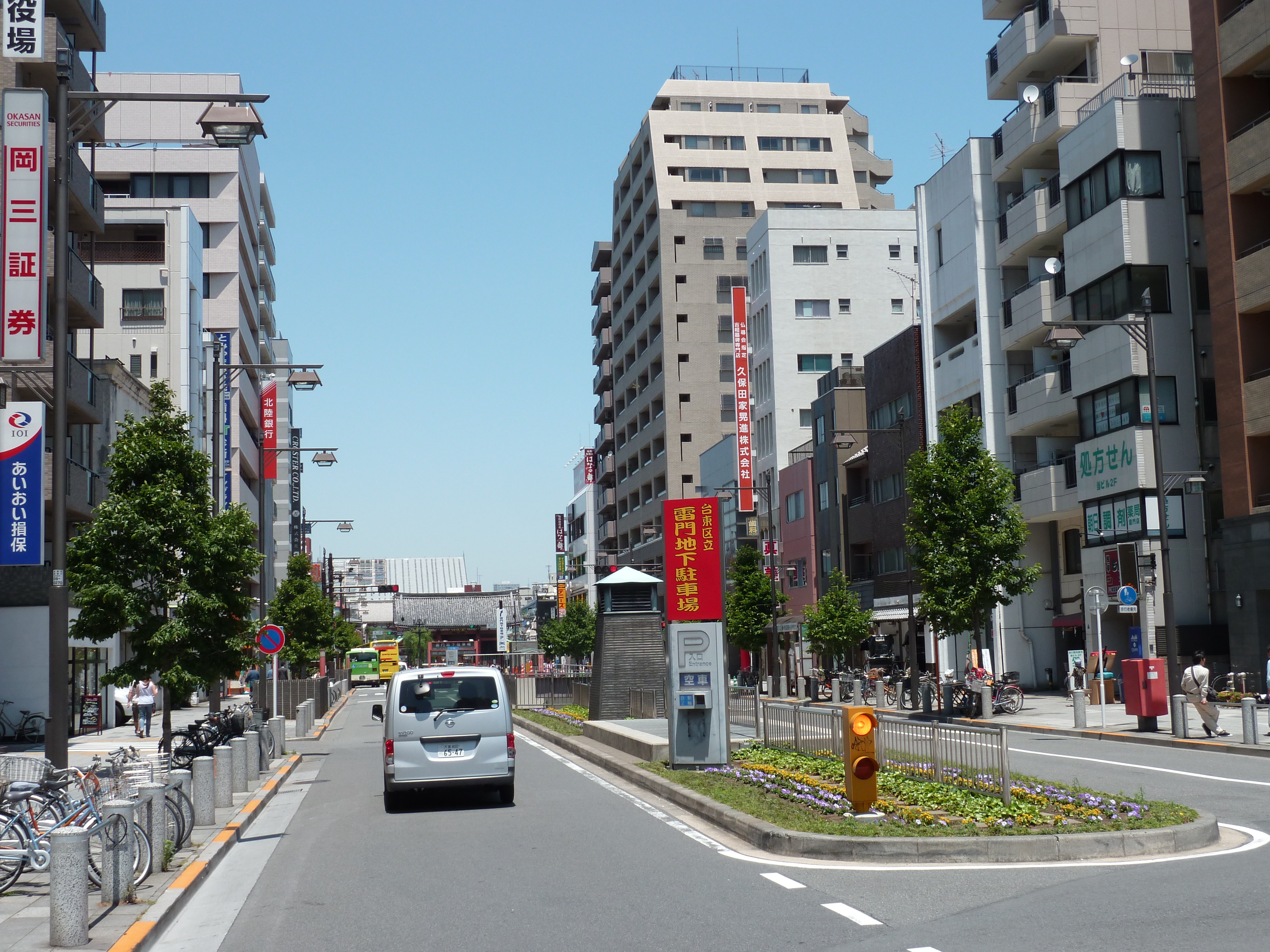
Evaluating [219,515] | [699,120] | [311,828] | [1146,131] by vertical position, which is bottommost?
[311,828]

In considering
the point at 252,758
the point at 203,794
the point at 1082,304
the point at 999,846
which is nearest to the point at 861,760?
the point at 999,846

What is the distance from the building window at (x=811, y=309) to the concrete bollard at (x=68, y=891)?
77.0 metres

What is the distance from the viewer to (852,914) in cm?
950

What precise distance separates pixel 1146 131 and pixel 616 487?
82263 millimetres

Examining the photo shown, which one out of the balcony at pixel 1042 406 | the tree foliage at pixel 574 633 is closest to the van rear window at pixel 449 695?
the balcony at pixel 1042 406

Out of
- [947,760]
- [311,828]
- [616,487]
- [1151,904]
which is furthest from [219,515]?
[616,487]

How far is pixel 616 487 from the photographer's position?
122438 mm

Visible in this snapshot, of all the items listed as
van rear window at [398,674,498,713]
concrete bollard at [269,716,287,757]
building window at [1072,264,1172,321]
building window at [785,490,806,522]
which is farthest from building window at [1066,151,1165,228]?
building window at [785,490,806,522]

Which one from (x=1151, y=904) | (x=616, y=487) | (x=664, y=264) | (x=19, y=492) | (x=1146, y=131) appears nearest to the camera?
(x=1151, y=904)

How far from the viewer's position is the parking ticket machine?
20766mm

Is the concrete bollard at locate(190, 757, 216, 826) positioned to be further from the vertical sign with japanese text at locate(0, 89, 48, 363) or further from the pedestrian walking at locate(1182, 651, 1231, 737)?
the pedestrian walking at locate(1182, 651, 1231, 737)

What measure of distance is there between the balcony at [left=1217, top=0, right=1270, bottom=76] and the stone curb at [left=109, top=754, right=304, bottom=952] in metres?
32.7

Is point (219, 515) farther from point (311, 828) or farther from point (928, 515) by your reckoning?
point (928, 515)

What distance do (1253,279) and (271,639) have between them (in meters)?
27.2
